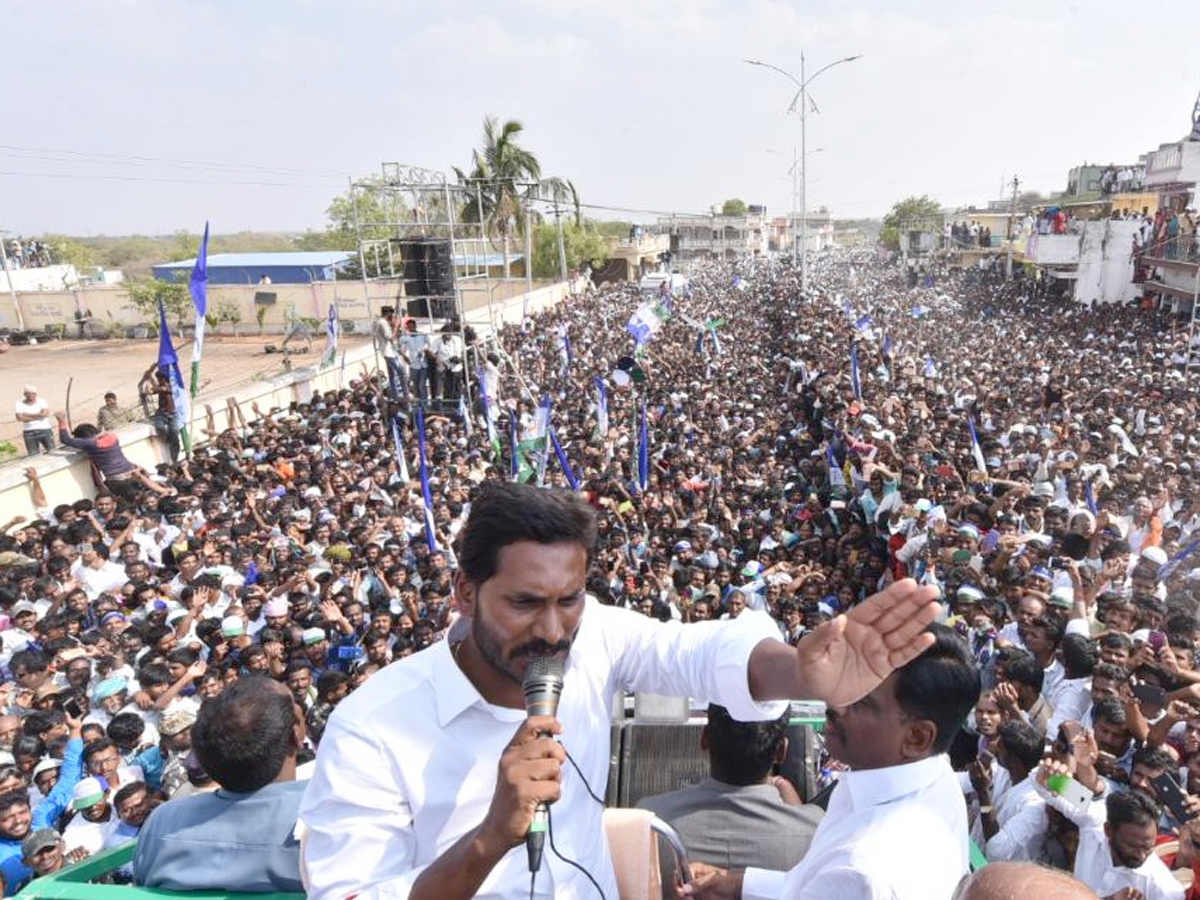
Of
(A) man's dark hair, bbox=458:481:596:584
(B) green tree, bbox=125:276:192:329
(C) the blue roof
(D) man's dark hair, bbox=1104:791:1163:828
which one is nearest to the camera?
(A) man's dark hair, bbox=458:481:596:584

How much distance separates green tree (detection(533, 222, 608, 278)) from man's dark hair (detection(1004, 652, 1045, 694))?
4045 cm

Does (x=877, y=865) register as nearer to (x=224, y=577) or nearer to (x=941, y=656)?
(x=941, y=656)

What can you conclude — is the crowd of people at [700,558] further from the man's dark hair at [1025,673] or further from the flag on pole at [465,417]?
the flag on pole at [465,417]

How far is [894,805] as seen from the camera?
1.62 metres

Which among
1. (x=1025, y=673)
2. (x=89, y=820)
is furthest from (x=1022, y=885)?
(x=89, y=820)

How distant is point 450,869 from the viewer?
1135 mm

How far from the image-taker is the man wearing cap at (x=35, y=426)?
1082 cm

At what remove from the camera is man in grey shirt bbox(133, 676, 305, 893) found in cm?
177

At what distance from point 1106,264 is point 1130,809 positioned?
111 ft

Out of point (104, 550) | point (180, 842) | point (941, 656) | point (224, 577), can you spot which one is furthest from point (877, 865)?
point (104, 550)

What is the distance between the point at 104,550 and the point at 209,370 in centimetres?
1928

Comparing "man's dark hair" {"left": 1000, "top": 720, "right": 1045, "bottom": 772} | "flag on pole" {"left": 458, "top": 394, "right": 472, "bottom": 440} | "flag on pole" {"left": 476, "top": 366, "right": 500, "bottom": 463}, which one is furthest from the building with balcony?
"man's dark hair" {"left": 1000, "top": 720, "right": 1045, "bottom": 772}

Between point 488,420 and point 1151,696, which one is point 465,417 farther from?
point 1151,696

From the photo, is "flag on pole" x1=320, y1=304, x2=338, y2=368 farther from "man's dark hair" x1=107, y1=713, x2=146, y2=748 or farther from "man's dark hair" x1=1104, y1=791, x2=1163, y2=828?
"man's dark hair" x1=1104, y1=791, x2=1163, y2=828
